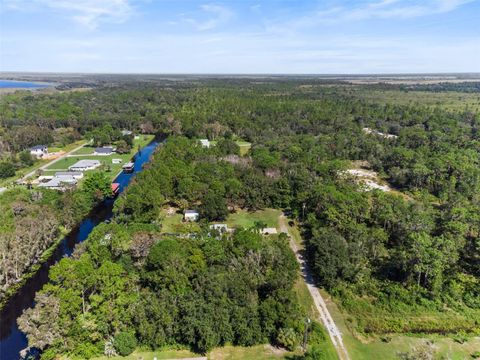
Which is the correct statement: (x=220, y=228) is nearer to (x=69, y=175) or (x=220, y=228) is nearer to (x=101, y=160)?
(x=69, y=175)

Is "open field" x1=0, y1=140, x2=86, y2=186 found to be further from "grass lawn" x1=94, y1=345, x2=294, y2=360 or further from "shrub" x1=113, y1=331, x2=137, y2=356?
"grass lawn" x1=94, y1=345, x2=294, y2=360

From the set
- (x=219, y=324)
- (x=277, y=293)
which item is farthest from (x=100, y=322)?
(x=277, y=293)

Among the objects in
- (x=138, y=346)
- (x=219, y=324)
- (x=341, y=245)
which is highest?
(x=341, y=245)

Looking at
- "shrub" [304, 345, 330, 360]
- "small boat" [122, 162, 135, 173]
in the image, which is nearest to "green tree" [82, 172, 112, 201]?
"small boat" [122, 162, 135, 173]

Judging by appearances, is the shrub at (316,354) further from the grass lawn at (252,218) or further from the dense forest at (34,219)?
the dense forest at (34,219)

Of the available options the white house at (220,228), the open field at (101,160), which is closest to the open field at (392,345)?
the white house at (220,228)

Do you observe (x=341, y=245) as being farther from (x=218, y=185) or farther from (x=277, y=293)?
(x=218, y=185)
